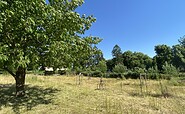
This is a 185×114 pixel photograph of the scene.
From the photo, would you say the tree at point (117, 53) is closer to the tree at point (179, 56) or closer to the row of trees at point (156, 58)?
the row of trees at point (156, 58)

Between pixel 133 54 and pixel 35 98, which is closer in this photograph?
pixel 35 98

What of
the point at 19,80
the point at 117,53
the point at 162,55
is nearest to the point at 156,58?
the point at 162,55

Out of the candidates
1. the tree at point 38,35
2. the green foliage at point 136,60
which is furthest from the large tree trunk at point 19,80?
the green foliage at point 136,60

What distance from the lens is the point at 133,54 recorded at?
9531 cm

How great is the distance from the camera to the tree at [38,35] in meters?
8.86

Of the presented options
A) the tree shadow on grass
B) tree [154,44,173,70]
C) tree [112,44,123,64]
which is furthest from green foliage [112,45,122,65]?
the tree shadow on grass

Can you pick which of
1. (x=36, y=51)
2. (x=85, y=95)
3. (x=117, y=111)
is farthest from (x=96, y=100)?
(x=36, y=51)

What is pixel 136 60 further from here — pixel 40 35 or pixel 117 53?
pixel 40 35

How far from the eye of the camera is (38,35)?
9.77 metres

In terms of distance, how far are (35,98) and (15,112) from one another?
2620 mm

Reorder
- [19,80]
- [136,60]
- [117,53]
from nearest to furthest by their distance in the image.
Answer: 1. [19,80]
2. [136,60]
3. [117,53]

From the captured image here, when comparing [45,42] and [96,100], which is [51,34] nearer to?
[45,42]

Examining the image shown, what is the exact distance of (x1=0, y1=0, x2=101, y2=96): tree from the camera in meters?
8.86

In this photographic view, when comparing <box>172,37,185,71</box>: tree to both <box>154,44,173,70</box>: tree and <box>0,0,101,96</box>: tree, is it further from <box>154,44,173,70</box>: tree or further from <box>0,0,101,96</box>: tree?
<box>0,0,101,96</box>: tree
